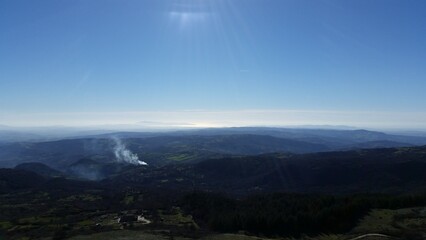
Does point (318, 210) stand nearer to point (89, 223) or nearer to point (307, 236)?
point (307, 236)

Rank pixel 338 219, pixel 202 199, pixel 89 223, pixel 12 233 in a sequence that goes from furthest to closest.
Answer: pixel 202 199 → pixel 89 223 → pixel 12 233 → pixel 338 219

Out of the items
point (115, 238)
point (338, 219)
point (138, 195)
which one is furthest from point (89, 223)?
point (138, 195)

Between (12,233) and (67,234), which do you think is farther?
→ (12,233)

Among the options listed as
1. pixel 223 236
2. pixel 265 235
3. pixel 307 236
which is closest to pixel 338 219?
pixel 307 236

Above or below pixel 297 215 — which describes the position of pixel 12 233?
below

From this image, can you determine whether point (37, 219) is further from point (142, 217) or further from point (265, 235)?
point (265, 235)

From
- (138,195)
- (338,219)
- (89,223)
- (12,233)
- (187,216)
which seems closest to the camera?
(338,219)

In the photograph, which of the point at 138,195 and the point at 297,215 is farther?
the point at 138,195

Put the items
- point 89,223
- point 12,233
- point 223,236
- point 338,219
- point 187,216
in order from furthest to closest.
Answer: point 187,216
point 89,223
point 12,233
point 338,219
point 223,236

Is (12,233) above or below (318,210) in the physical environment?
below
